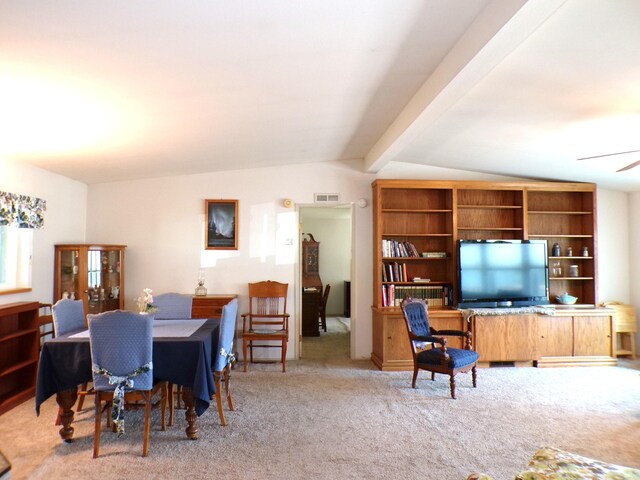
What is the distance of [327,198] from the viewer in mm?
5762

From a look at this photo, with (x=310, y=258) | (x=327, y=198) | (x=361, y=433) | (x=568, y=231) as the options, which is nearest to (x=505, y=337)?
(x=568, y=231)

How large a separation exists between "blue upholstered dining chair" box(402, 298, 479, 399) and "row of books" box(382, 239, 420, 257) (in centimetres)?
92

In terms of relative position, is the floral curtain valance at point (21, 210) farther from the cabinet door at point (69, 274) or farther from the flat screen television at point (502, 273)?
the flat screen television at point (502, 273)

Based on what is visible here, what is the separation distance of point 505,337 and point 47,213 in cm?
561

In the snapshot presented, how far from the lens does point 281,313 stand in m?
5.62

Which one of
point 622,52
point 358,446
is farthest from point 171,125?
point 622,52

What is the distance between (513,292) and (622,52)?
343 centimetres

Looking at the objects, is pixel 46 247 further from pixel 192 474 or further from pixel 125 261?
pixel 192 474

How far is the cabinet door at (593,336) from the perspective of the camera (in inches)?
→ 209

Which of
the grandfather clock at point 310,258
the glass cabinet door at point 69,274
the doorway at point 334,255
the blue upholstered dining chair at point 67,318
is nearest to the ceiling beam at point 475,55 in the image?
the blue upholstered dining chair at point 67,318

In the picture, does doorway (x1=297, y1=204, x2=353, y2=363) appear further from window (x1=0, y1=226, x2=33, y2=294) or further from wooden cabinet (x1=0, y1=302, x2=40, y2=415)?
wooden cabinet (x1=0, y1=302, x2=40, y2=415)

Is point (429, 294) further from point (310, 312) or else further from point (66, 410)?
point (66, 410)

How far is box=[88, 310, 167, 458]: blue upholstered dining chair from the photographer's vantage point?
2863mm

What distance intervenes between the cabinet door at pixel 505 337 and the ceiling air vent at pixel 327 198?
237cm
